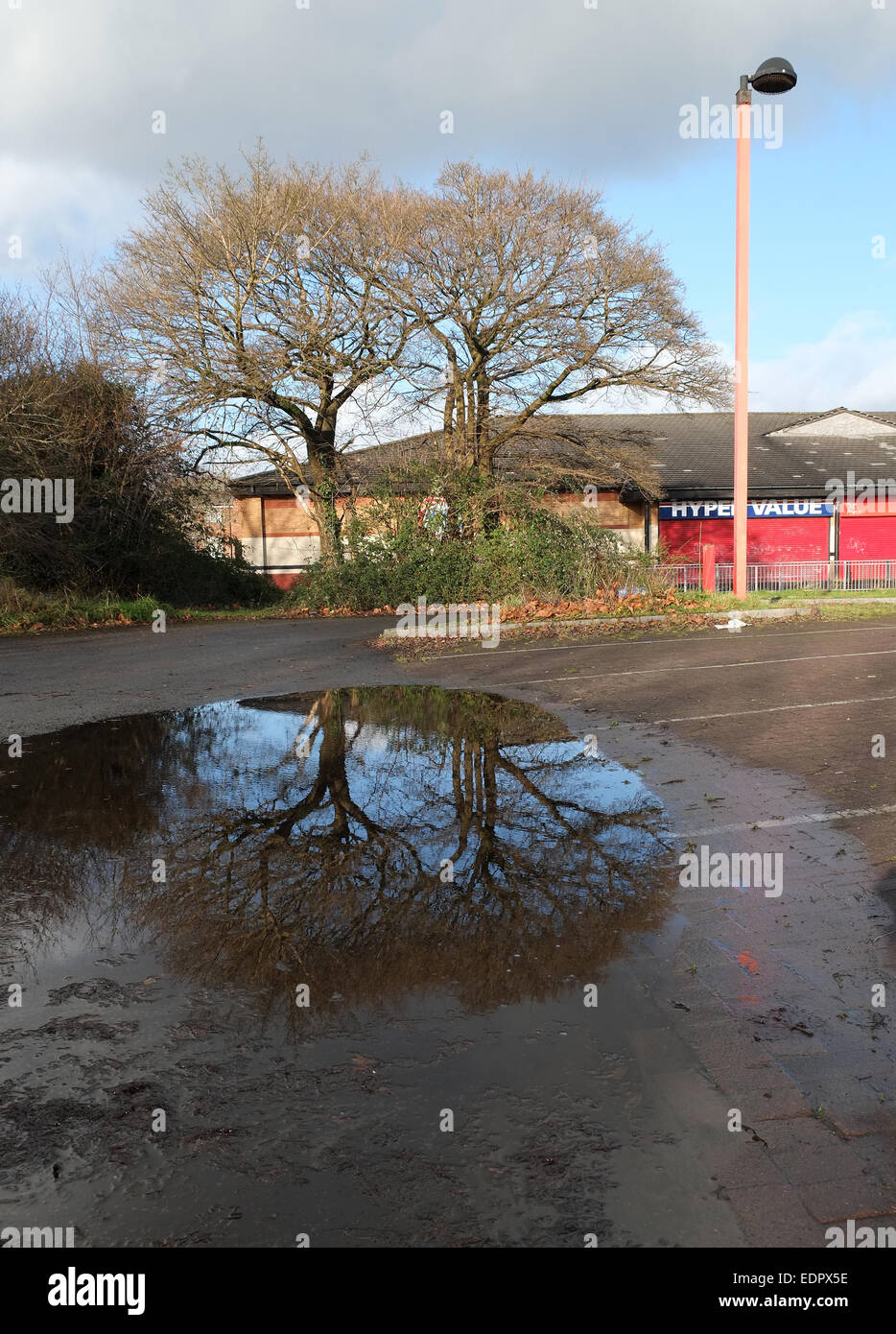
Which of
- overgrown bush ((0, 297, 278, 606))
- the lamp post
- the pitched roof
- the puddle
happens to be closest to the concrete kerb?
the lamp post

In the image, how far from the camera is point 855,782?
→ 6.84 metres

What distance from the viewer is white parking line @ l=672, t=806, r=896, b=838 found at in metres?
5.82

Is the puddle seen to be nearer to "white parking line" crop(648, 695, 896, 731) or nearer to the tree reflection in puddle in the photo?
the tree reflection in puddle

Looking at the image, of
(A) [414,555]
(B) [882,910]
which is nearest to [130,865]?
(B) [882,910]

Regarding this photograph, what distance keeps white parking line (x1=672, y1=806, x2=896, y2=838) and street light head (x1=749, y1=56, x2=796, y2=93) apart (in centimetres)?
1413

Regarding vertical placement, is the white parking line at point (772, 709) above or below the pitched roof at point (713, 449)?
below

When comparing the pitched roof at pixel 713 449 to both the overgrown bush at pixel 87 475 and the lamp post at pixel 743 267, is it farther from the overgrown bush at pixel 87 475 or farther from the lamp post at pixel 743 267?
the lamp post at pixel 743 267

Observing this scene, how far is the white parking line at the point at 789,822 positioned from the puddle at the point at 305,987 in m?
0.31

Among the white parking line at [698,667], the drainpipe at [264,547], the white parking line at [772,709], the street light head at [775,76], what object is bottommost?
the white parking line at [772,709]

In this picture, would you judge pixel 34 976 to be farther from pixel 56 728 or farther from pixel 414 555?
pixel 414 555

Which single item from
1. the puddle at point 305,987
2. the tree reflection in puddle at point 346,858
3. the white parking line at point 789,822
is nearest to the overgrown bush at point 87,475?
the tree reflection in puddle at point 346,858

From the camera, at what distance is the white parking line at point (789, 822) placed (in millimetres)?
5824

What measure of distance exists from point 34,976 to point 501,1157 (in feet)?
7.42

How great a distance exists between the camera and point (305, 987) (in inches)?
153
